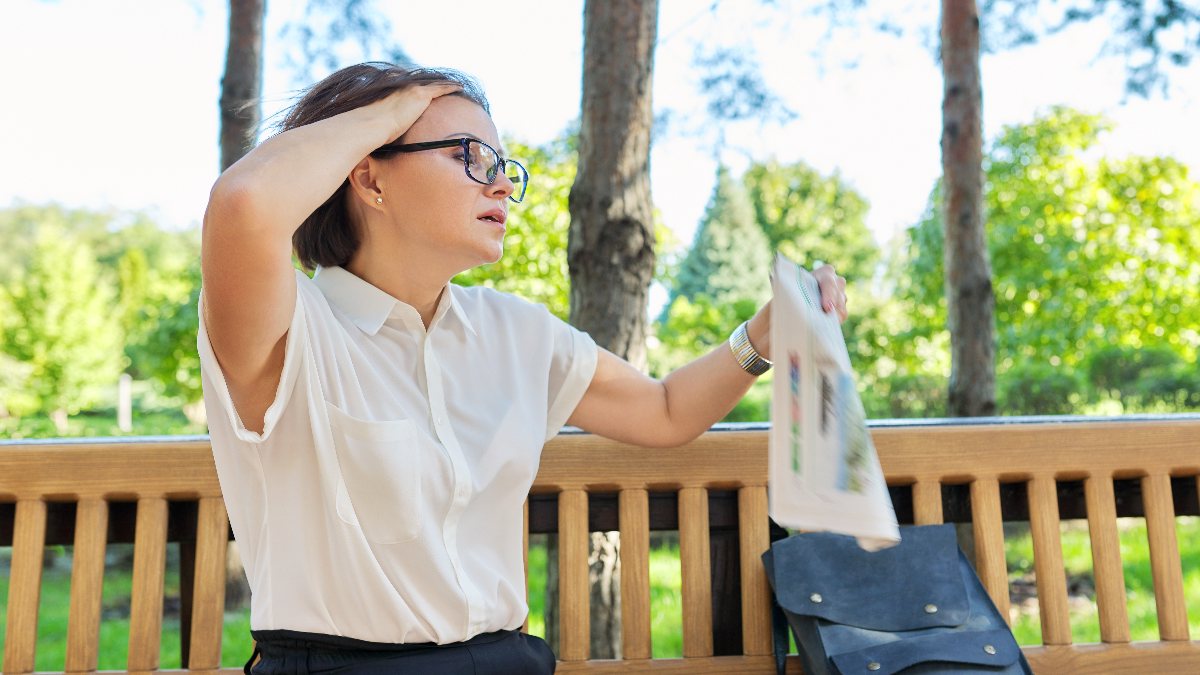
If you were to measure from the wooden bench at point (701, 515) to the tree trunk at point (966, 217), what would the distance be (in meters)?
3.30

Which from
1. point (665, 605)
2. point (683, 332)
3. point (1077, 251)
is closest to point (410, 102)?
point (665, 605)

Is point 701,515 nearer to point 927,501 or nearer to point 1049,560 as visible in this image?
point 927,501

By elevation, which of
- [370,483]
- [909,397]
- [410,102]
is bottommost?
[370,483]

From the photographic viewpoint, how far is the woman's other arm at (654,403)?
2.04 m

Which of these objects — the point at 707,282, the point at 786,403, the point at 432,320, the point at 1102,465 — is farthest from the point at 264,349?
the point at 707,282

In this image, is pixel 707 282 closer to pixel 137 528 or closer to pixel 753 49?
pixel 753 49

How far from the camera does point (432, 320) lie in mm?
1904

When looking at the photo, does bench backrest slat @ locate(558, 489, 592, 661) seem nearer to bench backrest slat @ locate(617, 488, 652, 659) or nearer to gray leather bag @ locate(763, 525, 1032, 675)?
bench backrest slat @ locate(617, 488, 652, 659)

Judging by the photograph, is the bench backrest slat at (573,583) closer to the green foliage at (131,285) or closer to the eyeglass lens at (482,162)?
the eyeglass lens at (482,162)

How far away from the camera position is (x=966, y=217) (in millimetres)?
5660

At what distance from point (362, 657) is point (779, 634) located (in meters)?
0.90

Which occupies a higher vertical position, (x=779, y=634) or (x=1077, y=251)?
(x=1077, y=251)

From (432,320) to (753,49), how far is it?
5.08 m

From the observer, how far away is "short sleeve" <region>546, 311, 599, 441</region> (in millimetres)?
2053
